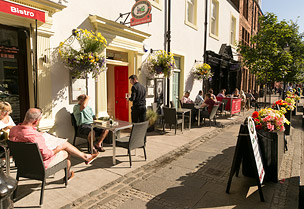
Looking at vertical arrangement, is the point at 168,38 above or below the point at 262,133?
above

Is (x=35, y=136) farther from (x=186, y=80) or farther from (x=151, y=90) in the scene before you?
(x=186, y=80)

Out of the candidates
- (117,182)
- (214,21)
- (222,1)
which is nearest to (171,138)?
(117,182)

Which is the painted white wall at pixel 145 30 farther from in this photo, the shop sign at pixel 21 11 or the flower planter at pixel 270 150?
the flower planter at pixel 270 150

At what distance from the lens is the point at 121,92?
7.79m

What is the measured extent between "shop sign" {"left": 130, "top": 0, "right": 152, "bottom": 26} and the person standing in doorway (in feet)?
5.63

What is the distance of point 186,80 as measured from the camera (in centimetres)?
1091

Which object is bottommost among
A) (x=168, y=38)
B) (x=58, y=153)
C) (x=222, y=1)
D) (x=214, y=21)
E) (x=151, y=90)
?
(x=58, y=153)

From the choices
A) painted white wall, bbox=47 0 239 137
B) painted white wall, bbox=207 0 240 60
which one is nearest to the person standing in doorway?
painted white wall, bbox=47 0 239 137

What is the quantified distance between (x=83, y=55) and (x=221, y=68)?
1196 centimetres

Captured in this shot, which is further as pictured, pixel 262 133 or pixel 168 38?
pixel 168 38

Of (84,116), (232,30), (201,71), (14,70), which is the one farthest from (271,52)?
(14,70)

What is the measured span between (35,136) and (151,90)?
567 cm

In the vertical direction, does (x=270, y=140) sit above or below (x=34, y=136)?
below

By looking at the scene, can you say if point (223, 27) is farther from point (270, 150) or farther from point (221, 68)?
point (270, 150)
